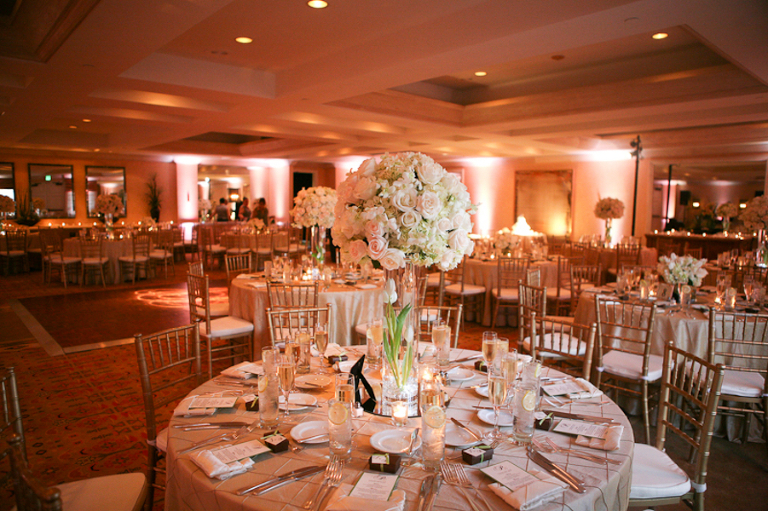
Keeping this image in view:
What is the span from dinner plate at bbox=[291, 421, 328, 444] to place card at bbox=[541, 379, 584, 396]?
1084 millimetres

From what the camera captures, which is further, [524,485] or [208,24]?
[208,24]

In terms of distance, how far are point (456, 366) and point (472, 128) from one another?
628 cm

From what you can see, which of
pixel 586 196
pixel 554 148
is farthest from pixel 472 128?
pixel 586 196

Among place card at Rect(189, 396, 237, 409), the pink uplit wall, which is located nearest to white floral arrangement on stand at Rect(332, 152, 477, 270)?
place card at Rect(189, 396, 237, 409)

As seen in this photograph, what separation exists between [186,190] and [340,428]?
48.7 ft

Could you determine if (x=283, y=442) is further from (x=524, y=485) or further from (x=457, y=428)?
(x=524, y=485)

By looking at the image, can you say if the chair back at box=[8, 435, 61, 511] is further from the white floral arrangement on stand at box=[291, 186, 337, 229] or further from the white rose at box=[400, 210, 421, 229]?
the white floral arrangement on stand at box=[291, 186, 337, 229]

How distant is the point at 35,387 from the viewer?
4.52m

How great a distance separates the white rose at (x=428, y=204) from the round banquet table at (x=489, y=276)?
17.2ft

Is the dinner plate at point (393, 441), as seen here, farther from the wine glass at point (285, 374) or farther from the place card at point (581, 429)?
the place card at point (581, 429)

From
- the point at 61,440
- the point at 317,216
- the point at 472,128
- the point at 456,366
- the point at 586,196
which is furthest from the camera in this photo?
the point at 586,196

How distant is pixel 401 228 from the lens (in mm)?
1918

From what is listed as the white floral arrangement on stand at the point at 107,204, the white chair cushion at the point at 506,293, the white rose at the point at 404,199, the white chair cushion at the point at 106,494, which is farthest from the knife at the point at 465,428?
the white floral arrangement on stand at the point at 107,204

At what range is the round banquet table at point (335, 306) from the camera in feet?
15.6
